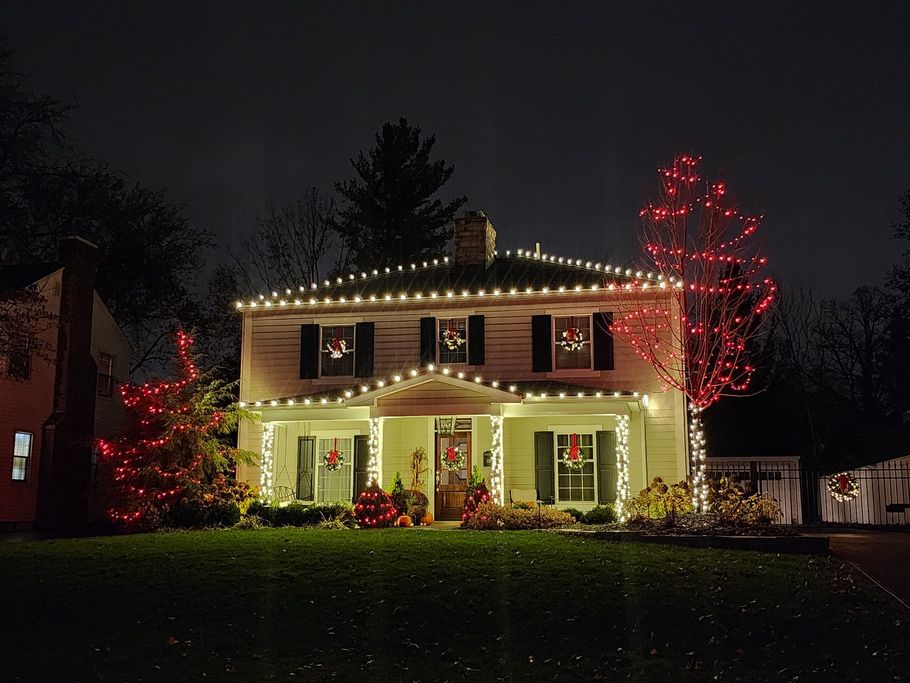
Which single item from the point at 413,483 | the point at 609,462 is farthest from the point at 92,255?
the point at 609,462

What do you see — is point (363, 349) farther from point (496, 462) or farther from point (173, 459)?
point (173, 459)

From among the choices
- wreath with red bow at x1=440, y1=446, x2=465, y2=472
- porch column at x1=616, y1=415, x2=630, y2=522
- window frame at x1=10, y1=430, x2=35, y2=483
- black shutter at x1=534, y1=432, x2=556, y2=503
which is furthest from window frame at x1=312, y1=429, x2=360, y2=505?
window frame at x1=10, y1=430, x2=35, y2=483

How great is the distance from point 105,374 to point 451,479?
1161 cm

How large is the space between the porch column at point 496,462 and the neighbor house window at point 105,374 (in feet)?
40.9

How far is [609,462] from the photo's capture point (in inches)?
763

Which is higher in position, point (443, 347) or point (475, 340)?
point (475, 340)

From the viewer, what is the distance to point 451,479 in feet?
65.2

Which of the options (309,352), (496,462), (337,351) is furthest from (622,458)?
(309,352)

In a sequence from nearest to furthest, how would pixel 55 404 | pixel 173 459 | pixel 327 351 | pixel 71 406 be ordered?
pixel 173 459
pixel 327 351
pixel 55 404
pixel 71 406

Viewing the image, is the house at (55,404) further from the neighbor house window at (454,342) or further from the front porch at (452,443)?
the neighbor house window at (454,342)

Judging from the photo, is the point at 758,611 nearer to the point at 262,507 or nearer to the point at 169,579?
the point at 169,579

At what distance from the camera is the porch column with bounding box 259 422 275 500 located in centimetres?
2016

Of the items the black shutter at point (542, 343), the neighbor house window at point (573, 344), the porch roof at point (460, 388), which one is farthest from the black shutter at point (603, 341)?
the black shutter at point (542, 343)

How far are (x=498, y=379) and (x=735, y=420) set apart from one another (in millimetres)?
13536
